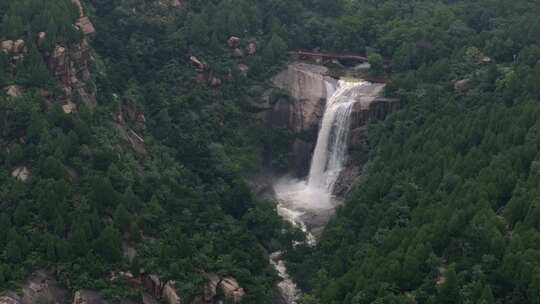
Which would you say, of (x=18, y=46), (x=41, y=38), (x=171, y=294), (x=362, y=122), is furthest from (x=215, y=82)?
(x=171, y=294)

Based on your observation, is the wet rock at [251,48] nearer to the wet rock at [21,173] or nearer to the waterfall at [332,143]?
the waterfall at [332,143]

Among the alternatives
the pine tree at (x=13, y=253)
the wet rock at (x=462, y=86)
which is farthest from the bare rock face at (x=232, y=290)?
the wet rock at (x=462, y=86)

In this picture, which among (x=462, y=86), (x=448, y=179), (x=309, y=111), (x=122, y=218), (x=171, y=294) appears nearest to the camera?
(x=171, y=294)

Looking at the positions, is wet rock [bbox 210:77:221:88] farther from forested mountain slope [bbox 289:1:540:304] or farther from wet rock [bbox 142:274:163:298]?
wet rock [bbox 142:274:163:298]

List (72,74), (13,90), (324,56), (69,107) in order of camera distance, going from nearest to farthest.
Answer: (13,90)
(69,107)
(72,74)
(324,56)

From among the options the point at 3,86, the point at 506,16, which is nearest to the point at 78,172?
the point at 3,86

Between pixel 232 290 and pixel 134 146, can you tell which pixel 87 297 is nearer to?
pixel 232 290

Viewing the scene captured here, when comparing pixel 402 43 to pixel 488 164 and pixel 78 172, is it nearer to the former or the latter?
pixel 488 164
